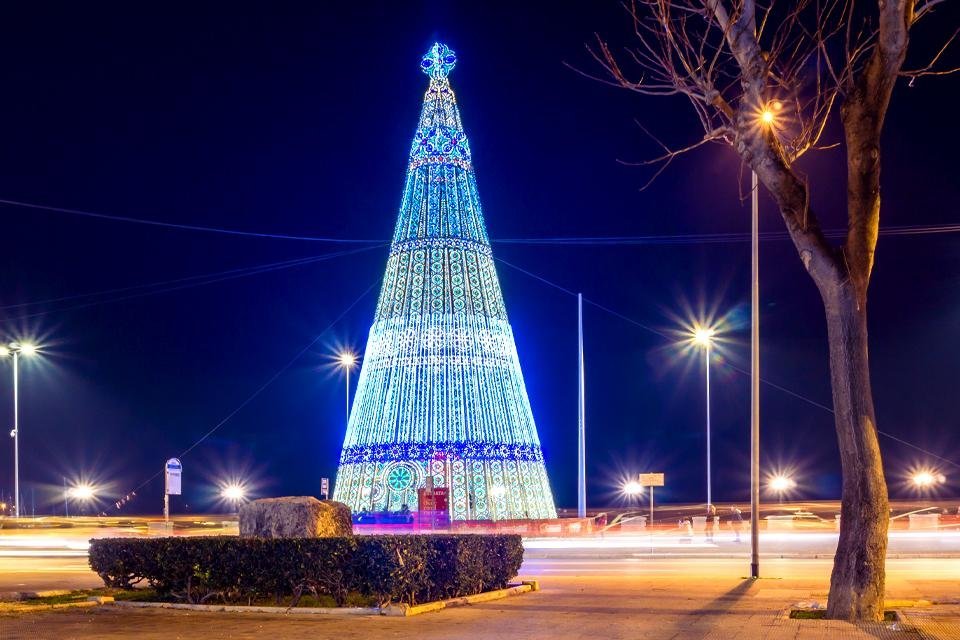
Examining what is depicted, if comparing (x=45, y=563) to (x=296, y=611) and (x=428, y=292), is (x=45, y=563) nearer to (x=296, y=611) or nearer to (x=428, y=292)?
(x=428, y=292)

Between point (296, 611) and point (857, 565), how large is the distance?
7.81 m

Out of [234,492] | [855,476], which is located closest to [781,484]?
[234,492]

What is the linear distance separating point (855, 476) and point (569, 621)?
171 inches

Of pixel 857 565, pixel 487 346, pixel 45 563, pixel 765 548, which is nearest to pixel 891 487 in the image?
pixel 765 548

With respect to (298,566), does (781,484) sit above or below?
below

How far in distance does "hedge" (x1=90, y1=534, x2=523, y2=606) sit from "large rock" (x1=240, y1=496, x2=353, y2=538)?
118cm

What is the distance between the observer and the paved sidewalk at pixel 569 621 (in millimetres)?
14039

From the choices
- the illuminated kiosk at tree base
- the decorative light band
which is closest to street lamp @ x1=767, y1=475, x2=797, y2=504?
the illuminated kiosk at tree base

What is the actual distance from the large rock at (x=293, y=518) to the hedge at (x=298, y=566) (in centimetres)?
118

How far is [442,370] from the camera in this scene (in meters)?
33.3

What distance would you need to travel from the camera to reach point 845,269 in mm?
Answer: 15617

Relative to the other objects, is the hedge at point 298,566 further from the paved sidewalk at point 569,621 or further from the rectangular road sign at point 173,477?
the rectangular road sign at point 173,477

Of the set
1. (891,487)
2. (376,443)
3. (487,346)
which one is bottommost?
(891,487)

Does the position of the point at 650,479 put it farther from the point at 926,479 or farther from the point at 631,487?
the point at 926,479
